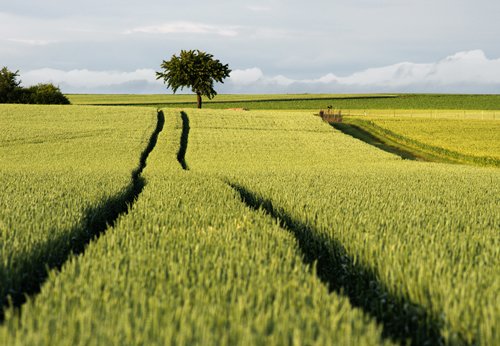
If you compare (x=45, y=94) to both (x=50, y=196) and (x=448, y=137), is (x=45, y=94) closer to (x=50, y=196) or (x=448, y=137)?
(x=448, y=137)

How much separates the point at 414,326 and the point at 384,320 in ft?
1.12

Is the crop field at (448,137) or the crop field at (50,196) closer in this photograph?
the crop field at (50,196)

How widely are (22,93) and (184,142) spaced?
52403 mm

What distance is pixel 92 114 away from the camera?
5012 centimetres

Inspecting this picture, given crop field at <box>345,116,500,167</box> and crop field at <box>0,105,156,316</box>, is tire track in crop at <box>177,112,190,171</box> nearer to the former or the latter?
crop field at <box>0,105,156,316</box>

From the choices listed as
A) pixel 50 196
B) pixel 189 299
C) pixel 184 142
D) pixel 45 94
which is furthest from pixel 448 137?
pixel 45 94

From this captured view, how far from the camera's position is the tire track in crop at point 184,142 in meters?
31.3

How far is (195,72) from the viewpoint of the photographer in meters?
73.6

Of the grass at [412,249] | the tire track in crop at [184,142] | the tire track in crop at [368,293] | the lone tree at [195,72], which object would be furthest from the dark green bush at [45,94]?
the tire track in crop at [368,293]

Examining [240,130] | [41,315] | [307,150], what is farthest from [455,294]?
[240,130]

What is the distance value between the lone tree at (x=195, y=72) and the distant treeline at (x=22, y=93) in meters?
18.6

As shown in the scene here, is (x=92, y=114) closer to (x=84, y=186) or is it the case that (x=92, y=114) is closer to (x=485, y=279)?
(x=84, y=186)

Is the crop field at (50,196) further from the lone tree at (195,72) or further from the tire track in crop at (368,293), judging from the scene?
the lone tree at (195,72)

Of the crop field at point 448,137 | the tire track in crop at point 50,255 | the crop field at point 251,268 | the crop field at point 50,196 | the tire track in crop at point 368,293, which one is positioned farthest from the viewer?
the crop field at point 448,137
